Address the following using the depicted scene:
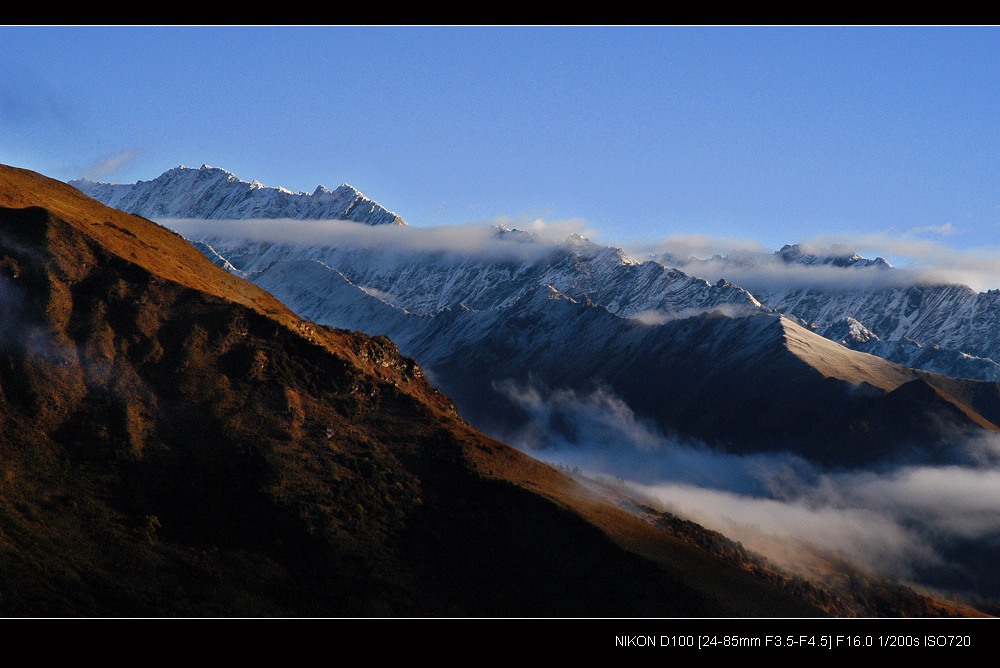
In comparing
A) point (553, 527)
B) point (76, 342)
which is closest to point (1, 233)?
point (76, 342)

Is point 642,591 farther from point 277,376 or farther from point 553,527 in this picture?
point 277,376

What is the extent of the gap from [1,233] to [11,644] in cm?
11677

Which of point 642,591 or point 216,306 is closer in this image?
point 642,591

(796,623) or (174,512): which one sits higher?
(796,623)

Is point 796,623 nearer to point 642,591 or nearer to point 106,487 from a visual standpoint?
point 642,591

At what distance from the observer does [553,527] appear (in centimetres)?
15950

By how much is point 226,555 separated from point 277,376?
38.0 m

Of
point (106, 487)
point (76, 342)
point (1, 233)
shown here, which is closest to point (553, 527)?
point (106, 487)

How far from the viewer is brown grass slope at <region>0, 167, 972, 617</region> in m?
135

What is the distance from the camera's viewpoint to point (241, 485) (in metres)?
154

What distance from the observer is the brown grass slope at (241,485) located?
13525 cm
